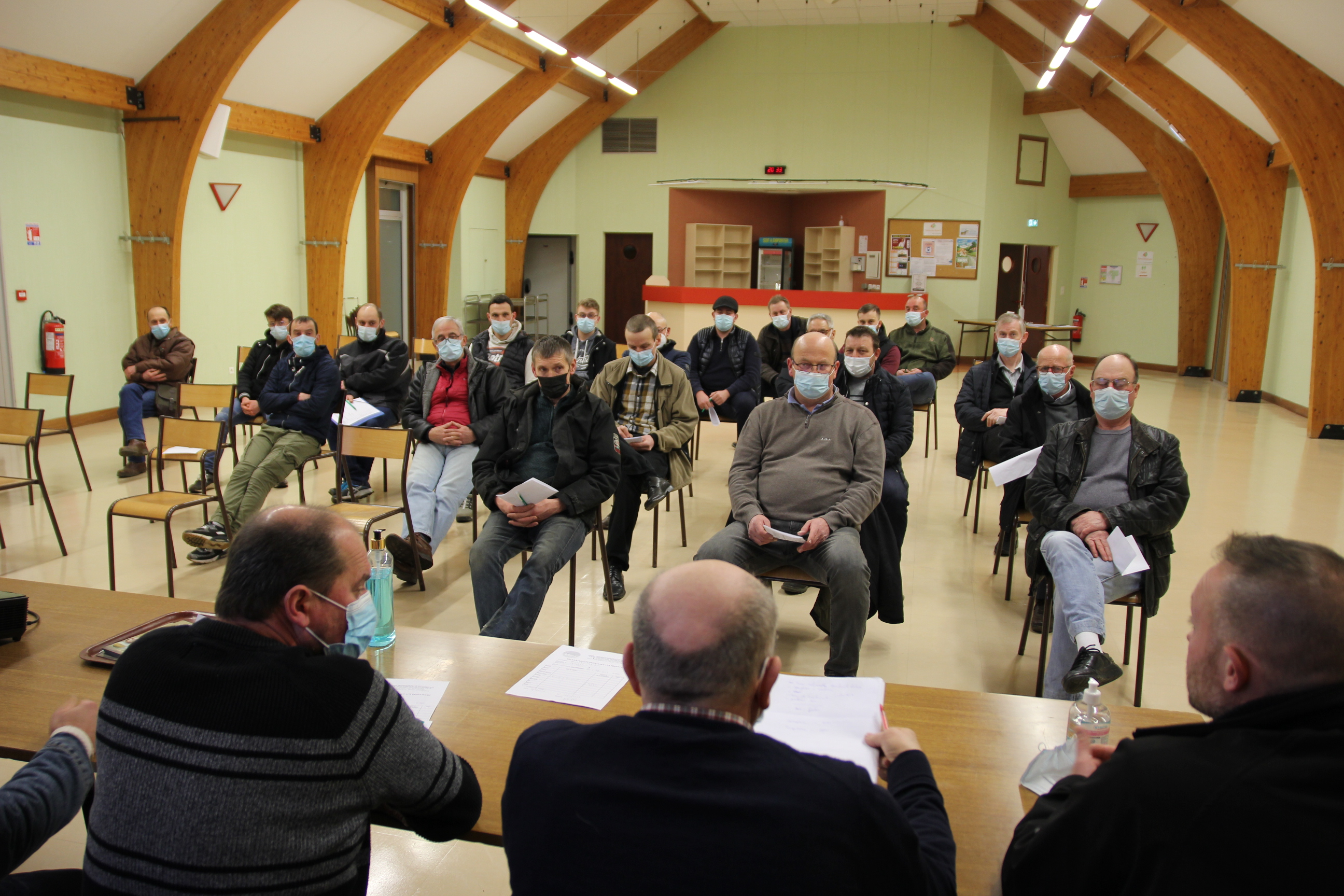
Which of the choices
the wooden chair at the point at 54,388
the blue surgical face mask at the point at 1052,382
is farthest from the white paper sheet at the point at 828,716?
the wooden chair at the point at 54,388

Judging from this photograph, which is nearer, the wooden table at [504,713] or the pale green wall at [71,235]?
the wooden table at [504,713]

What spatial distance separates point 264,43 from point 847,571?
8.53 meters

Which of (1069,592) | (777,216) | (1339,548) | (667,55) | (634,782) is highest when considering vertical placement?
(667,55)

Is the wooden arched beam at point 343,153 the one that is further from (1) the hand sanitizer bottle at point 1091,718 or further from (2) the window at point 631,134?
(1) the hand sanitizer bottle at point 1091,718

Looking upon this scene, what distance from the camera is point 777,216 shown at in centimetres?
1706

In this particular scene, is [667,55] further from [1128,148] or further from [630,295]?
[1128,148]

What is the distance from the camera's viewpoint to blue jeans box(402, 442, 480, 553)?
15.9ft

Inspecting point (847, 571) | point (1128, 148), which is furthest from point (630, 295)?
point (847, 571)

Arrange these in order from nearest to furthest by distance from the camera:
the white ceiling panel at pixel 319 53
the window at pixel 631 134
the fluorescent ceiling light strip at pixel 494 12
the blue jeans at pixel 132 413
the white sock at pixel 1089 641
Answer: the white sock at pixel 1089 641, the blue jeans at pixel 132 413, the fluorescent ceiling light strip at pixel 494 12, the white ceiling panel at pixel 319 53, the window at pixel 631 134

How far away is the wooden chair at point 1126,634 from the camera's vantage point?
3.37 meters

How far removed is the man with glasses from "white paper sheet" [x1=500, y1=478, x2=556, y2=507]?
1934 mm

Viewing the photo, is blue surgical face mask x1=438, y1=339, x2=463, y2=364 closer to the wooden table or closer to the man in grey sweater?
the man in grey sweater

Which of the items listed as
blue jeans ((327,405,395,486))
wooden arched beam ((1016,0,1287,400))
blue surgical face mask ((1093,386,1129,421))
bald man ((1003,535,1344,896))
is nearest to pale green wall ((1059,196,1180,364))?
wooden arched beam ((1016,0,1287,400))

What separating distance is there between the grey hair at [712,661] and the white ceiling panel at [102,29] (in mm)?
8139
